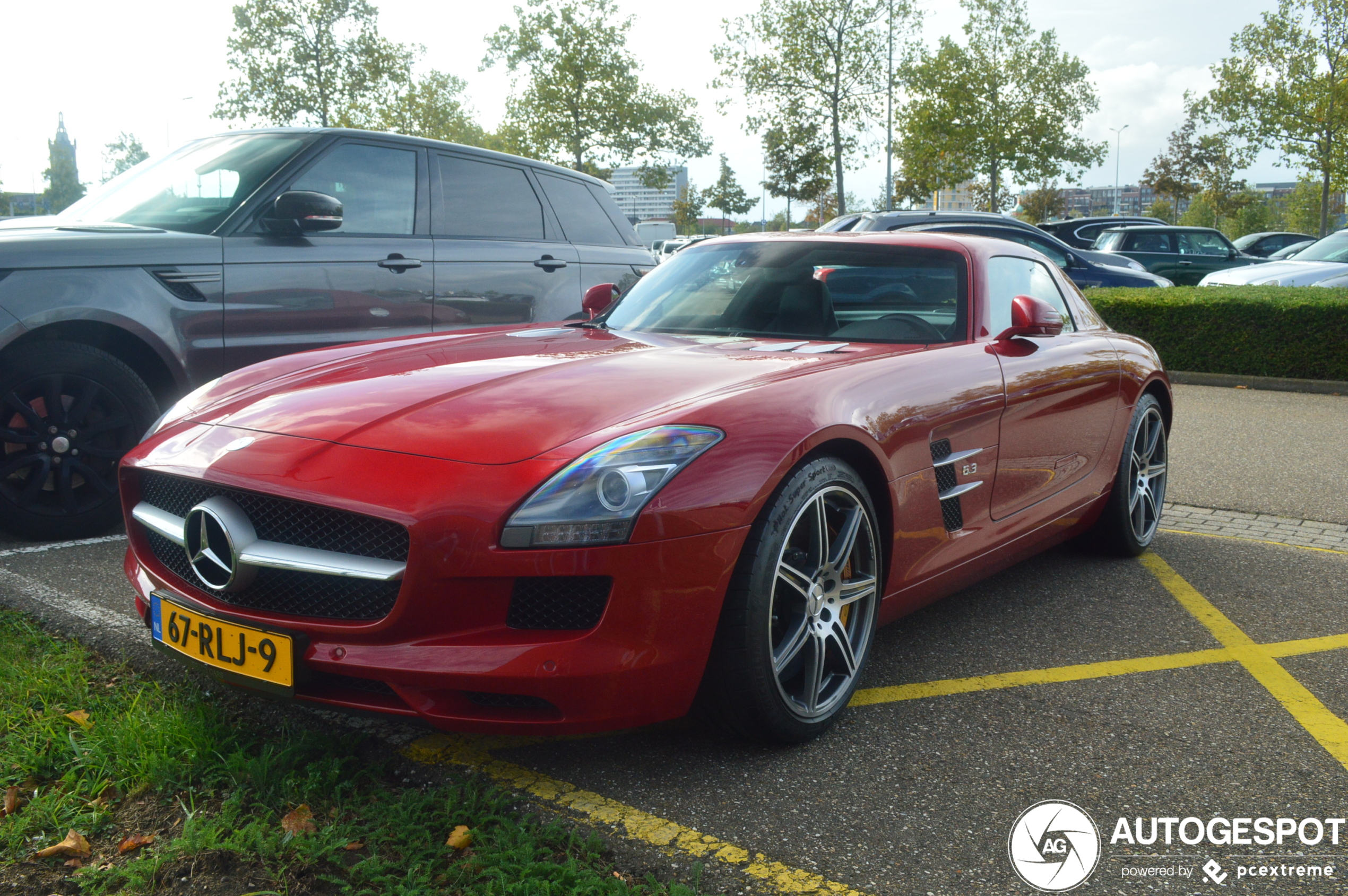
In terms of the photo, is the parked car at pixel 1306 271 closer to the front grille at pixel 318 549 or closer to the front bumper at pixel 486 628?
the front bumper at pixel 486 628

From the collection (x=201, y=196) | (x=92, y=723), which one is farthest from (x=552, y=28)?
(x=92, y=723)

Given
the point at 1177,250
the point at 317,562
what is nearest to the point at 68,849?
the point at 317,562

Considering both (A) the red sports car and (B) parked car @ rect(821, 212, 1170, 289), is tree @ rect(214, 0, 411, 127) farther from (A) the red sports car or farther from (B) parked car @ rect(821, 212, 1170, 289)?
(A) the red sports car

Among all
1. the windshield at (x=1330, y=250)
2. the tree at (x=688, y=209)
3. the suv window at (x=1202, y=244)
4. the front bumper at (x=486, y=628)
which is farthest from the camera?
the tree at (x=688, y=209)

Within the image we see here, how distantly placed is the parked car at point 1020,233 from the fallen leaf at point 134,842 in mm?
13201

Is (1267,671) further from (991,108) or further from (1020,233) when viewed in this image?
(991,108)

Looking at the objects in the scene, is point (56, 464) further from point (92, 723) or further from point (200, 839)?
point (200, 839)

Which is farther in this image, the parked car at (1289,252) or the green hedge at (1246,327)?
the parked car at (1289,252)

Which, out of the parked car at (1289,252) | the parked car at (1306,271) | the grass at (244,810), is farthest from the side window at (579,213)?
the parked car at (1289,252)

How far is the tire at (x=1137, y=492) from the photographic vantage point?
4637 millimetres

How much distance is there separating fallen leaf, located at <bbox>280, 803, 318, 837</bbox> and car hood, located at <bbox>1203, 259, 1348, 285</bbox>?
1435cm

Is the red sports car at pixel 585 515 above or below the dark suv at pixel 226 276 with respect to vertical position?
below

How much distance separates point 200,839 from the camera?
2.21 metres

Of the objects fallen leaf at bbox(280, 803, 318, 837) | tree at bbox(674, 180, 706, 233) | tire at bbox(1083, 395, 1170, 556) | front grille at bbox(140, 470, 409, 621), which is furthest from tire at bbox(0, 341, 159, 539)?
tree at bbox(674, 180, 706, 233)
